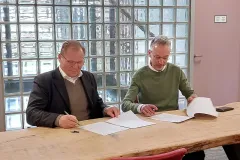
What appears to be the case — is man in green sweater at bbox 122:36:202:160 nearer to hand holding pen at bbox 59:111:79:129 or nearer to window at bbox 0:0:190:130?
hand holding pen at bbox 59:111:79:129

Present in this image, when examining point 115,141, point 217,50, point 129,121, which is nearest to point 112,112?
point 129,121

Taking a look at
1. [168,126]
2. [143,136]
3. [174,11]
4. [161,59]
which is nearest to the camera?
[143,136]

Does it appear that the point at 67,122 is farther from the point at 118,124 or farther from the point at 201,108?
the point at 201,108

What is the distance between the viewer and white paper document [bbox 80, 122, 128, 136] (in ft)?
5.51

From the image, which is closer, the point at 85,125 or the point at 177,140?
the point at 177,140

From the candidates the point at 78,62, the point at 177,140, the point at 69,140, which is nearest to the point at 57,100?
the point at 78,62

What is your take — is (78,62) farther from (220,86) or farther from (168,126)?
(220,86)

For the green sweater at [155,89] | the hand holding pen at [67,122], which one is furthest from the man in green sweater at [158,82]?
the hand holding pen at [67,122]

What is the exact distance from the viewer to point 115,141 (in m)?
1.52

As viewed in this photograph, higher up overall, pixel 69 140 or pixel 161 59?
pixel 161 59

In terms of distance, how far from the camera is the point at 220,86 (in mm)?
4234

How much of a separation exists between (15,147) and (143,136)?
23.8 inches

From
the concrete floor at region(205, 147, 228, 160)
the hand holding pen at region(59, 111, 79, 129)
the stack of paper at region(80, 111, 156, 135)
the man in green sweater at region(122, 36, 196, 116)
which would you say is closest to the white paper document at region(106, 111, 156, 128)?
the stack of paper at region(80, 111, 156, 135)

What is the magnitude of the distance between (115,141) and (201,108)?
733mm
